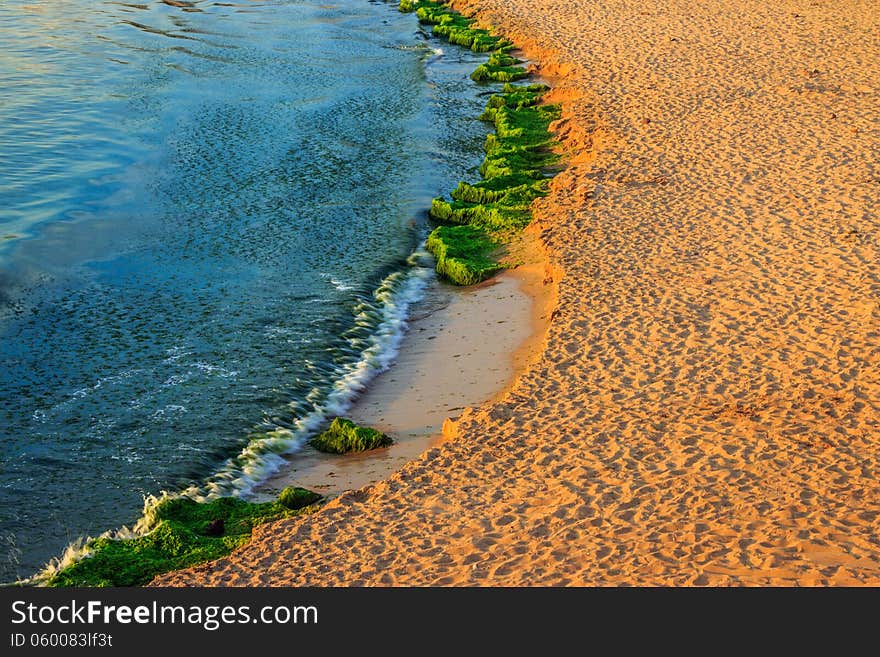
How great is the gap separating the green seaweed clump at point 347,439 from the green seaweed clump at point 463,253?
464cm

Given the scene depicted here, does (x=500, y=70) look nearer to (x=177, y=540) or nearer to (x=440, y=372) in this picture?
(x=440, y=372)

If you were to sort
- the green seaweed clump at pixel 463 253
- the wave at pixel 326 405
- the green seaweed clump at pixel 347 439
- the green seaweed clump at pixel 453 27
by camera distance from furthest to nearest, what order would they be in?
the green seaweed clump at pixel 453 27 < the green seaweed clump at pixel 463 253 < the green seaweed clump at pixel 347 439 < the wave at pixel 326 405

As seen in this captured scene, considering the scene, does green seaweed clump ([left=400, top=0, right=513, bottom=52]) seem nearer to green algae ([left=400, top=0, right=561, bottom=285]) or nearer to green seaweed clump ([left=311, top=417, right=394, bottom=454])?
green algae ([left=400, top=0, right=561, bottom=285])

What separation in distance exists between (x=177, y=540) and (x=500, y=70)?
1985 cm

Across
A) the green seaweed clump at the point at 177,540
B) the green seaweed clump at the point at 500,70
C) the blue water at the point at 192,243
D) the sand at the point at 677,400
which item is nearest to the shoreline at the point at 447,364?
the green seaweed clump at the point at 177,540

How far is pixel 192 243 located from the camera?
54.4 ft

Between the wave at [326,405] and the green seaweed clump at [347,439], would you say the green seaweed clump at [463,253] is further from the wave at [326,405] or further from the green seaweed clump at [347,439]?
the green seaweed clump at [347,439]

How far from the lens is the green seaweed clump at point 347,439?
1114 centimetres

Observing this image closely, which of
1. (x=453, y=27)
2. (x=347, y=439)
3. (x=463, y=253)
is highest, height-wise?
(x=453, y=27)

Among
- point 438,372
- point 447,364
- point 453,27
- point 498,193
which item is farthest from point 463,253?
point 453,27

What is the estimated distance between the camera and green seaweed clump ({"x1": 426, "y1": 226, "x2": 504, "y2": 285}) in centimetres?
1549

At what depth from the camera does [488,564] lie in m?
8.24

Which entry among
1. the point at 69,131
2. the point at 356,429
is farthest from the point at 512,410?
the point at 69,131

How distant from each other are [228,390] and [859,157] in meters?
11.3
